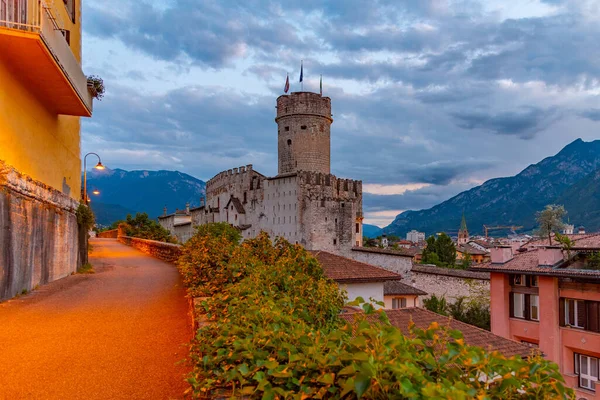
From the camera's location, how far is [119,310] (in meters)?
9.31

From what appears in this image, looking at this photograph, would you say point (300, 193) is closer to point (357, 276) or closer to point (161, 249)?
point (161, 249)

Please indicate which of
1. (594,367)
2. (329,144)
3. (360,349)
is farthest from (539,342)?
(329,144)

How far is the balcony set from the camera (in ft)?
32.7

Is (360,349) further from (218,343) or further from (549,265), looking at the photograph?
(549,265)

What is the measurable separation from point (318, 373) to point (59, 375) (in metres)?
4.06

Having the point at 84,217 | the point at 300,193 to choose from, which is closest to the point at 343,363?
the point at 84,217

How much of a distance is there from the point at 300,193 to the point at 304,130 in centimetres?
1072

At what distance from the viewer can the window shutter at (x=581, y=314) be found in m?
20.5

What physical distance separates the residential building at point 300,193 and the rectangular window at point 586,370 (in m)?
35.0

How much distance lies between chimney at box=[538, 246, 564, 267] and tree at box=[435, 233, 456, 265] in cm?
4242

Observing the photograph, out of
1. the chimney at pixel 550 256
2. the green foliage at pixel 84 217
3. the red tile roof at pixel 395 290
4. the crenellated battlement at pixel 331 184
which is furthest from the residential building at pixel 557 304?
the crenellated battlement at pixel 331 184

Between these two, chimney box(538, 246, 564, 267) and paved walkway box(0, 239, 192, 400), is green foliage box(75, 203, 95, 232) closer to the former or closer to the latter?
paved walkway box(0, 239, 192, 400)

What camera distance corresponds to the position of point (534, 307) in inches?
915

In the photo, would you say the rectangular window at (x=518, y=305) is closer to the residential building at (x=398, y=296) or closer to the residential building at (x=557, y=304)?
the residential building at (x=557, y=304)
